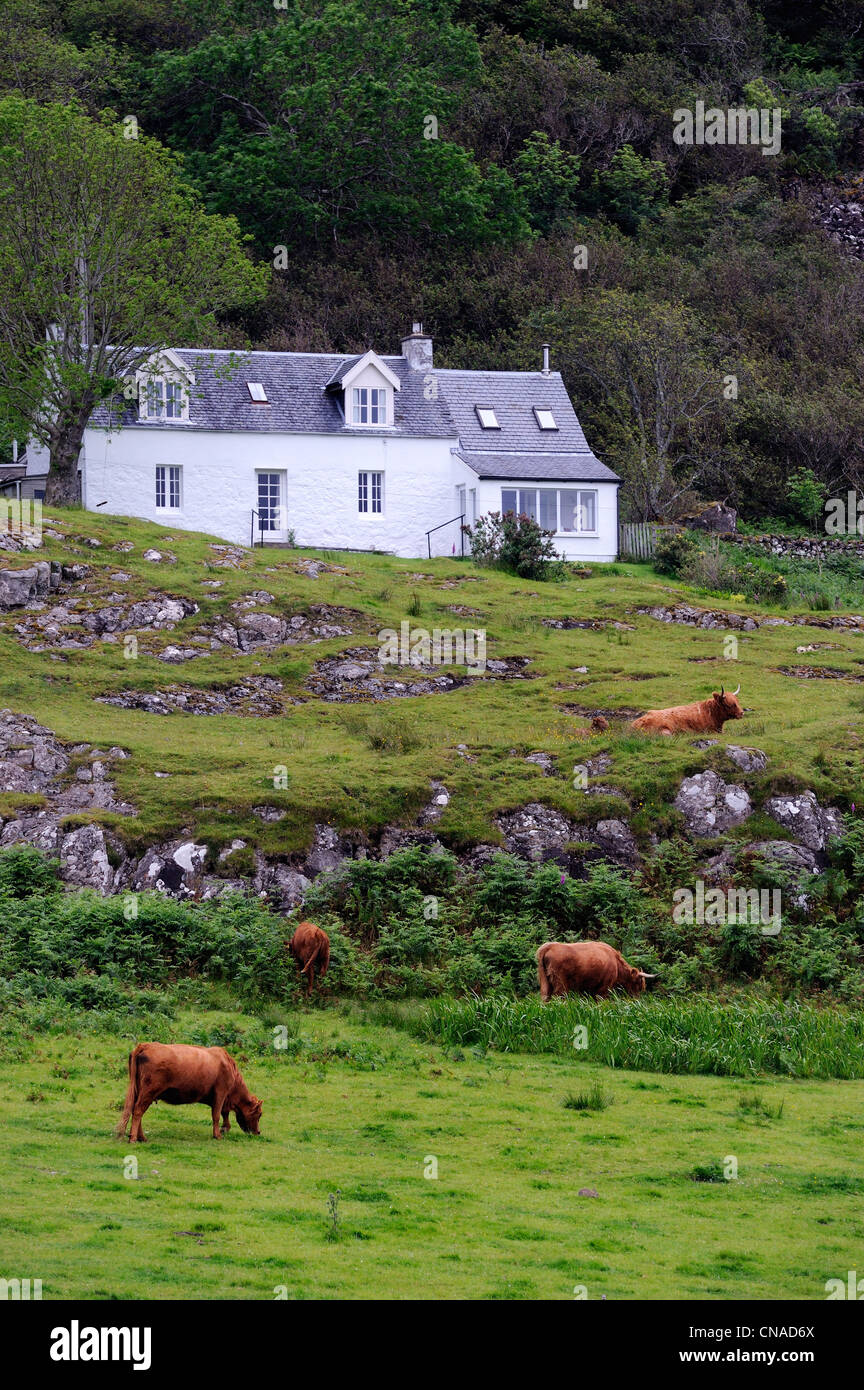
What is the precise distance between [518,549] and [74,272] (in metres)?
16.9

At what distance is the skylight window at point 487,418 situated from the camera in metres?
58.4

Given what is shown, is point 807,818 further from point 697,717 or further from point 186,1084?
point 186,1084

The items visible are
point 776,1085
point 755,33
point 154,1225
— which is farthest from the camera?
point 755,33

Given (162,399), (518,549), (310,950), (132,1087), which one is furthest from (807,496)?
(132,1087)

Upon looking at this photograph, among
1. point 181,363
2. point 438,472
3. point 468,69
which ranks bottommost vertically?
point 438,472

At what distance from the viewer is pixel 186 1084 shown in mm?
15516

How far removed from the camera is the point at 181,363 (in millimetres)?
54719

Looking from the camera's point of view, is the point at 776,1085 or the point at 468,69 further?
the point at 468,69

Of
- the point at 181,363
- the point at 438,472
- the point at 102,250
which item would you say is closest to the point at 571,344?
the point at 438,472

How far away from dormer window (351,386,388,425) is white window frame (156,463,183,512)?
684 centimetres

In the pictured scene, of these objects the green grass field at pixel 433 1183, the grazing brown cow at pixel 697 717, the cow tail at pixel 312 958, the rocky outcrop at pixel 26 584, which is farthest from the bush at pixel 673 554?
the green grass field at pixel 433 1183

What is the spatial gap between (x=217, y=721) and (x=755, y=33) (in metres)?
82.1

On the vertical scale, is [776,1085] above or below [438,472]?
below
